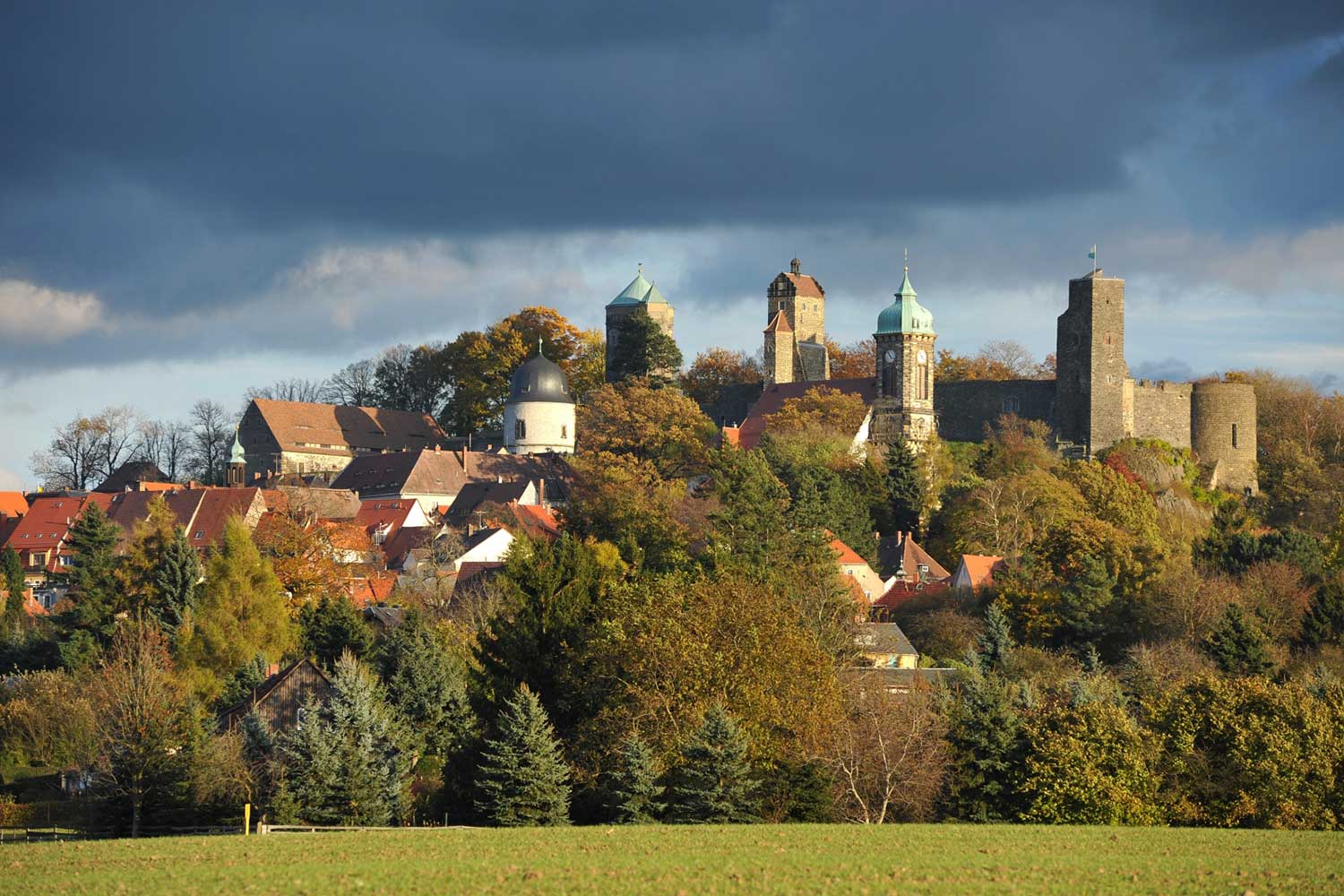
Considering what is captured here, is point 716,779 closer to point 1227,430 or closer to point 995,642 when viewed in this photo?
point 995,642

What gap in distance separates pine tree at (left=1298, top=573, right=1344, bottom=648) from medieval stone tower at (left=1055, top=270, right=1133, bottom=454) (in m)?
25.7

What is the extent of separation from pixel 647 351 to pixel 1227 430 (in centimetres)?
2580

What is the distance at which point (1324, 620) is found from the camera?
176ft

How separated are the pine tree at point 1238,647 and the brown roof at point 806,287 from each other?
5435cm

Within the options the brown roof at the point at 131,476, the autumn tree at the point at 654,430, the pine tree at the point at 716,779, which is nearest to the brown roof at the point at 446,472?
the autumn tree at the point at 654,430

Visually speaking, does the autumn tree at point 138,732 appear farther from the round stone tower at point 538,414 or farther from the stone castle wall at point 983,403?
the round stone tower at point 538,414

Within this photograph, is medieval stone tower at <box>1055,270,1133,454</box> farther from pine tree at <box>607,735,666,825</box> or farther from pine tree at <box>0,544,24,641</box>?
pine tree at <box>607,735,666,825</box>

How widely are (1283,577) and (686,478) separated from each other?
26.8 metres

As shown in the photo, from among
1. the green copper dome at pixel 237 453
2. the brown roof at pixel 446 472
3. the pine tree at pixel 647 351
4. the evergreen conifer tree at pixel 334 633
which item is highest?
the pine tree at pixel 647 351

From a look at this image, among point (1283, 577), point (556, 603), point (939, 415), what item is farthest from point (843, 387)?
point (556, 603)

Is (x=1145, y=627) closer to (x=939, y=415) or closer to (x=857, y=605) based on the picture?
(x=857, y=605)

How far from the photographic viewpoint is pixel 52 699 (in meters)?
48.2

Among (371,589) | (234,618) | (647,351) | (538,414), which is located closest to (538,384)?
(538,414)

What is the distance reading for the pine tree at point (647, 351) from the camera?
92688 millimetres
